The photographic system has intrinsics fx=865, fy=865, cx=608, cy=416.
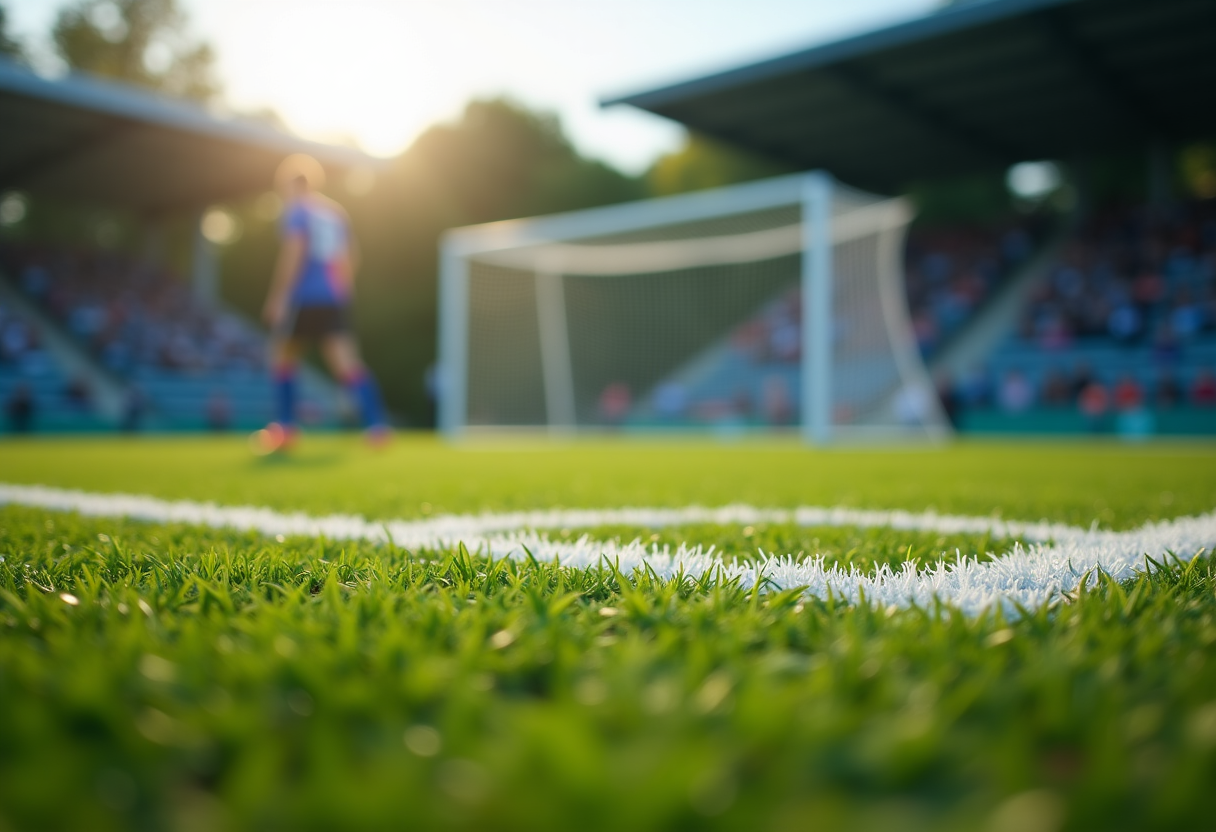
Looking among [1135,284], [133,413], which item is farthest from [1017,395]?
[133,413]

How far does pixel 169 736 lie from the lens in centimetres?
71

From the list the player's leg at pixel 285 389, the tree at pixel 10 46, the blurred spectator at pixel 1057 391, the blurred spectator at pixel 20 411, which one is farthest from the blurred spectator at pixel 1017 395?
the tree at pixel 10 46

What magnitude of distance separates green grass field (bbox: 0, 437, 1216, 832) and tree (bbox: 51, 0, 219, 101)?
1307 inches

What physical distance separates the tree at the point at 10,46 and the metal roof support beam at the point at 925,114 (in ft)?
75.0

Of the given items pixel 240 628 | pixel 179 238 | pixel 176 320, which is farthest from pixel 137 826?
pixel 179 238

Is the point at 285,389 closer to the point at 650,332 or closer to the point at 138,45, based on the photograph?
the point at 650,332

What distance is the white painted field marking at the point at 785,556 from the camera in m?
1.37

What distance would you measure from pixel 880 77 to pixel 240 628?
590 inches

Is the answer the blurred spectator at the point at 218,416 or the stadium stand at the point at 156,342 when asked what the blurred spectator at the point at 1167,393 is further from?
the blurred spectator at the point at 218,416

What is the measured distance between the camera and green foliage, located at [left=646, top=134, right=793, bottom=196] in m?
25.6

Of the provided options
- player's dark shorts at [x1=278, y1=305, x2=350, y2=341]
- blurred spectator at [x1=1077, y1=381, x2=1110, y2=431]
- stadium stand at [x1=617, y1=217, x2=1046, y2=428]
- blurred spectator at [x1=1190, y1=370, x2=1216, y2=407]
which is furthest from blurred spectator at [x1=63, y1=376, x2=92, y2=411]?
blurred spectator at [x1=1190, y1=370, x2=1216, y2=407]

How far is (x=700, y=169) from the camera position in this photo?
27328 millimetres

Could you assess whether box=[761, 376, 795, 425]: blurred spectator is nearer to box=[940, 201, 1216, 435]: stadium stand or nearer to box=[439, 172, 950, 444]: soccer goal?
box=[439, 172, 950, 444]: soccer goal

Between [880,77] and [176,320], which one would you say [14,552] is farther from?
[176,320]
